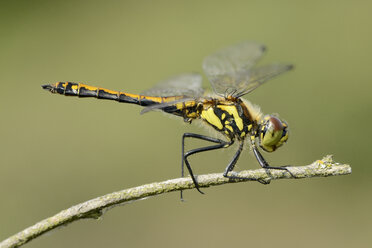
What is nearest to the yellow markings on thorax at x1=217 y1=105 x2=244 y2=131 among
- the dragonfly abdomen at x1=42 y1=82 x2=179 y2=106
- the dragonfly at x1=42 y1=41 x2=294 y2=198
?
the dragonfly at x1=42 y1=41 x2=294 y2=198

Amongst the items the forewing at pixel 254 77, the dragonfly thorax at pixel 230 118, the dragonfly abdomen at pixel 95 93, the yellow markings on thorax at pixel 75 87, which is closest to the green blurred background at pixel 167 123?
the dragonfly thorax at pixel 230 118

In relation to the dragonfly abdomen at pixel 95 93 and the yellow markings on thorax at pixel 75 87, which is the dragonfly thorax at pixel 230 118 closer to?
the dragonfly abdomen at pixel 95 93

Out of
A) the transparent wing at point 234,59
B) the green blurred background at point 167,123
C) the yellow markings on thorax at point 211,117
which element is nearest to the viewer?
the yellow markings on thorax at point 211,117

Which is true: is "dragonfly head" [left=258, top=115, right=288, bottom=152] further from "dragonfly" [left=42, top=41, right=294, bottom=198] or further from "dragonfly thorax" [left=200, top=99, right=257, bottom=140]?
"dragonfly thorax" [left=200, top=99, right=257, bottom=140]

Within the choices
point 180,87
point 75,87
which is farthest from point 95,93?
point 180,87

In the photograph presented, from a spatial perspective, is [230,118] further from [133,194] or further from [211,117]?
[133,194]

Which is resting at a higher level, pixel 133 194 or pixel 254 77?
pixel 254 77

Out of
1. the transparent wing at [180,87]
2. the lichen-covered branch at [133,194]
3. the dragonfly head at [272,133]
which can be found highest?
the transparent wing at [180,87]
